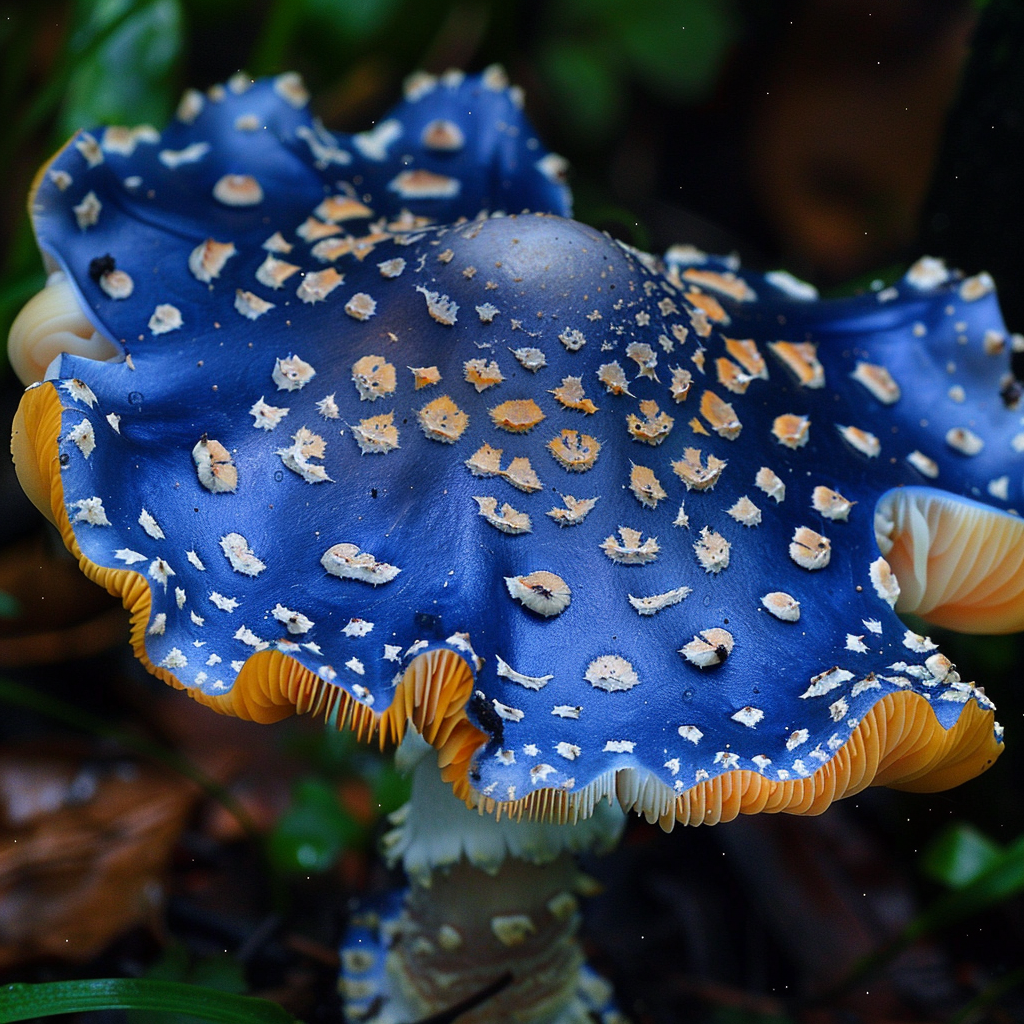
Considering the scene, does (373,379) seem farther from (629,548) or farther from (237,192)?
(237,192)

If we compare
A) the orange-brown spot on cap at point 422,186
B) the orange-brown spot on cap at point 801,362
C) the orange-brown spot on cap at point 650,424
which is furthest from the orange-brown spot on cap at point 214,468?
the orange-brown spot on cap at point 801,362

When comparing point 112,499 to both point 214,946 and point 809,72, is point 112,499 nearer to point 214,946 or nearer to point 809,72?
point 214,946

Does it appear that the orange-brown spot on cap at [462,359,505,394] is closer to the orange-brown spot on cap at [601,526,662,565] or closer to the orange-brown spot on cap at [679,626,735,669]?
the orange-brown spot on cap at [601,526,662,565]

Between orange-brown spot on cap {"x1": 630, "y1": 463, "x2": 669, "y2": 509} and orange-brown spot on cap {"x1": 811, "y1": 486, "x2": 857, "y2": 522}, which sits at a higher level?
orange-brown spot on cap {"x1": 630, "y1": 463, "x2": 669, "y2": 509}

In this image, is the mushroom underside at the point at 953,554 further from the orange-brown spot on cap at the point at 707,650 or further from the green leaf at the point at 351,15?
the green leaf at the point at 351,15

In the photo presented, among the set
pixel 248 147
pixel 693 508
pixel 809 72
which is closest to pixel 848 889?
pixel 693 508

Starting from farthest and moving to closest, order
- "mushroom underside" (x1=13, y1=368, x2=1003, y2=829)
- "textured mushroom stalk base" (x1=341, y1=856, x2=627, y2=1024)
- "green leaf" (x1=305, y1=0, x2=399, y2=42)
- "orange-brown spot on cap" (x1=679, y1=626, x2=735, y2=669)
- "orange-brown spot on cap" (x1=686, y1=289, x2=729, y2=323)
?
"green leaf" (x1=305, y1=0, x2=399, y2=42) → "textured mushroom stalk base" (x1=341, y1=856, x2=627, y2=1024) → "orange-brown spot on cap" (x1=686, y1=289, x2=729, y2=323) → "orange-brown spot on cap" (x1=679, y1=626, x2=735, y2=669) → "mushroom underside" (x1=13, y1=368, x2=1003, y2=829)

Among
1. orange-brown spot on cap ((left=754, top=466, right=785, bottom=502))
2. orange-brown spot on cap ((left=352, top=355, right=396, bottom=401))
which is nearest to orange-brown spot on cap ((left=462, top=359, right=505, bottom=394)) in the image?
orange-brown spot on cap ((left=352, top=355, right=396, bottom=401))
